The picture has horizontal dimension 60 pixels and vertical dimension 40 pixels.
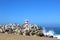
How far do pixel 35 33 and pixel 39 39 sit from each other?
449cm

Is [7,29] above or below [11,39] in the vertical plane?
above

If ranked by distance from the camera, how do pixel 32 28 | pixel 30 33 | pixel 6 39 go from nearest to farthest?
1. pixel 6 39
2. pixel 30 33
3. pixel 32 28

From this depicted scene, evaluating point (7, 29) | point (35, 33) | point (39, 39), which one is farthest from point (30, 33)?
point (39, 39)

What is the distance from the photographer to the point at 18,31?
18016mm

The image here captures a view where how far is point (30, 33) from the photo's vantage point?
57.6ft

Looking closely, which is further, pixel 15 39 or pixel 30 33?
pixel 30 33

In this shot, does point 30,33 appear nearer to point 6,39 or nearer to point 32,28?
point 32,28

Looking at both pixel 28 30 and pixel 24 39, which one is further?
pixel 28 30

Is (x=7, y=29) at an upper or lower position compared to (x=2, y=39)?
upper

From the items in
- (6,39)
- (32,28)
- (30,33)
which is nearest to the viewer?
(6,39)

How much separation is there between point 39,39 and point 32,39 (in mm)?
476

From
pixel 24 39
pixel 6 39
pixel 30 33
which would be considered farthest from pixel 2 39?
pixel 30 33

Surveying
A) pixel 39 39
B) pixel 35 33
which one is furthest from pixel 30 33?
pixel 39 39

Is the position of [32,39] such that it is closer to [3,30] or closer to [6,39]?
[6,39]
